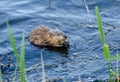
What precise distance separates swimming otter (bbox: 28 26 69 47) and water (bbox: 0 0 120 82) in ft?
0.47

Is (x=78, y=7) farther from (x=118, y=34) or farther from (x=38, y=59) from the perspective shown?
(x=38, y=59)

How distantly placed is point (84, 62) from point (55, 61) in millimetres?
527

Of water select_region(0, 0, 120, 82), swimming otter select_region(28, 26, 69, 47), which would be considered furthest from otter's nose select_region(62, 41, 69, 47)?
water select_region(0, 0, 120, 82)

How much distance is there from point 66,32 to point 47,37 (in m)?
0.66

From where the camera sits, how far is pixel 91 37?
691 cm

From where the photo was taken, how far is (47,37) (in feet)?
22.2

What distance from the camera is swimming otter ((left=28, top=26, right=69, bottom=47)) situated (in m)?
6.68

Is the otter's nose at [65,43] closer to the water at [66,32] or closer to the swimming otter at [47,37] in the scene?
the swimming otter at [47,37]

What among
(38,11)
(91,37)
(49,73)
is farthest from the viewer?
(38,11)

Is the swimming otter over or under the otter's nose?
over

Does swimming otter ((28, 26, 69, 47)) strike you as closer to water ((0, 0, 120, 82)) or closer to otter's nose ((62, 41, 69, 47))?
otter's nose ((62, 41, 69, 47))

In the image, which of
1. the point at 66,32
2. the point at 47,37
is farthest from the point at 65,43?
the point at 66,32

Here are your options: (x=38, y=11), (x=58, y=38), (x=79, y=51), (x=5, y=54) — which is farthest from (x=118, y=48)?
(x=38, y=11)

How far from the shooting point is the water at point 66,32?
560 centimetres
